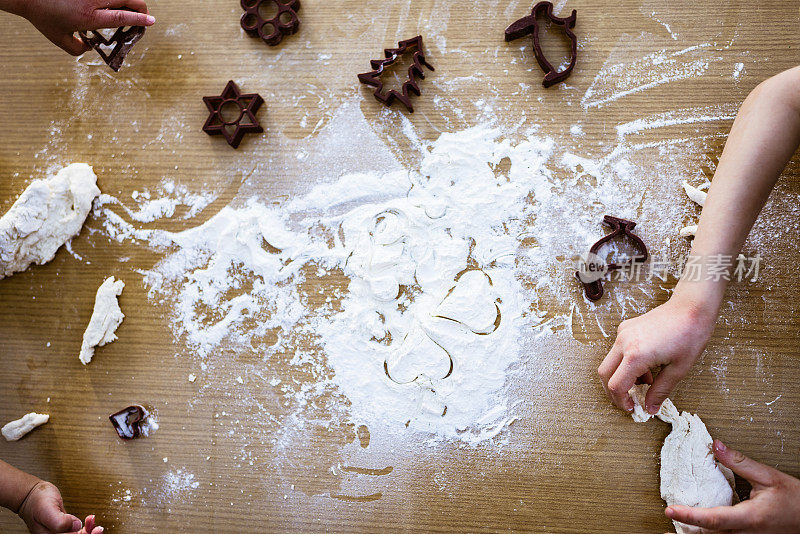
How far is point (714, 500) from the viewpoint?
0.85m

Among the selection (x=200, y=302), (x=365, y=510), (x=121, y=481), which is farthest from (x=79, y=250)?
(x=365, y=510)

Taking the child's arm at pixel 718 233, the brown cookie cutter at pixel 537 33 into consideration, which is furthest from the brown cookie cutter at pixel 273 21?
the child's arm at pixel 718 233

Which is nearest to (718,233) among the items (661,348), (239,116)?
(661,348)

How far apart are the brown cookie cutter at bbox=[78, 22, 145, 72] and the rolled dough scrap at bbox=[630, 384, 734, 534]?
1204 millimetres

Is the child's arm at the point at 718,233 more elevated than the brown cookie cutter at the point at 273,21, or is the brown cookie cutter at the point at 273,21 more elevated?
the brown cookie cutter at the point at 273,21

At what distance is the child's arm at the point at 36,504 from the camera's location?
88 centimetres

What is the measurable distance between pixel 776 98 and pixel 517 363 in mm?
631

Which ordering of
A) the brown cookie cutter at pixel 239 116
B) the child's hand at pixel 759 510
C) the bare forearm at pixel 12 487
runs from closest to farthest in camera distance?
the child's hand at pixel 759 510 < the bare forearm at pixel 12 487 < the brown cookie cutter at pixel 239 116

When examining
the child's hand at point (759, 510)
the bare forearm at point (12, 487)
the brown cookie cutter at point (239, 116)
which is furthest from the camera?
the brown cookie cutter at point (239, 116)

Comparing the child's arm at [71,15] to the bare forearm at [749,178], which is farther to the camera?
the child's arm at [71,15]

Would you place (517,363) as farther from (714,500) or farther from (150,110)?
(150,110)

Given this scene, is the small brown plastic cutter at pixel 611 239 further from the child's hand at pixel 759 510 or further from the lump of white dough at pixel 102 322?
the lump of white dough at pixel 102 322

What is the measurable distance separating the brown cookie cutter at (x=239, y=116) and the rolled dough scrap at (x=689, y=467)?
0.91 m

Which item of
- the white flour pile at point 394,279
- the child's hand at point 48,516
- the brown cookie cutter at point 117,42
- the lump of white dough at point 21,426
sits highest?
the brown cookie cutter at point 117,42
